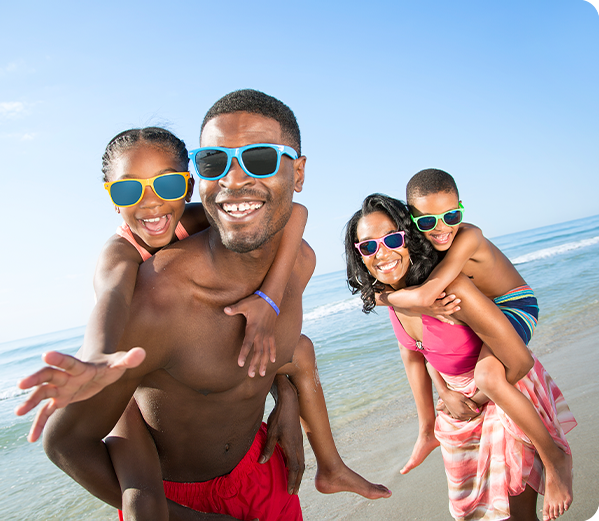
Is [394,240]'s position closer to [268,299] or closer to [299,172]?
[299,172]

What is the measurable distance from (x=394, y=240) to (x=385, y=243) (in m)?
0.08

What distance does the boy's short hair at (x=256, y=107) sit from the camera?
7.61 ft

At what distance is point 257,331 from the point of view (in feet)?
7.25

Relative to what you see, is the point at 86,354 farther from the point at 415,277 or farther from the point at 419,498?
the point at 419,498

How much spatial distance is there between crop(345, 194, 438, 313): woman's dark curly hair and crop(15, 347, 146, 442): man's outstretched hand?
283cm

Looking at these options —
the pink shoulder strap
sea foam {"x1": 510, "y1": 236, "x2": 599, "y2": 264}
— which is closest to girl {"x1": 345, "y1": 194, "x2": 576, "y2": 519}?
the pink shoulder strap

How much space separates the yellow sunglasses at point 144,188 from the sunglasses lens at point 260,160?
2.23ft

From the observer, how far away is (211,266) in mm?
2287

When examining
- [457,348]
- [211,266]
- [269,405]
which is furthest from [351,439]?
[211,266]

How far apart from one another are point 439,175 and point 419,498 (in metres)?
2.94

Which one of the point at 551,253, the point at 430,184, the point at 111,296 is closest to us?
the point at 111,296

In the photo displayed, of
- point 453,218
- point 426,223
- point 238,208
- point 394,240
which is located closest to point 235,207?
point 238,208

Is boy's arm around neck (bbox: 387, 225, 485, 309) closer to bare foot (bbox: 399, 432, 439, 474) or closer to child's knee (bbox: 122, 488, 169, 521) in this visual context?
bare foot (bbox: 399, 432, 439, 474)

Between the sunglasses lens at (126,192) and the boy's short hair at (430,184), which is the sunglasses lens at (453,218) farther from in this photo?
the sunglasses lens at (126,192)
